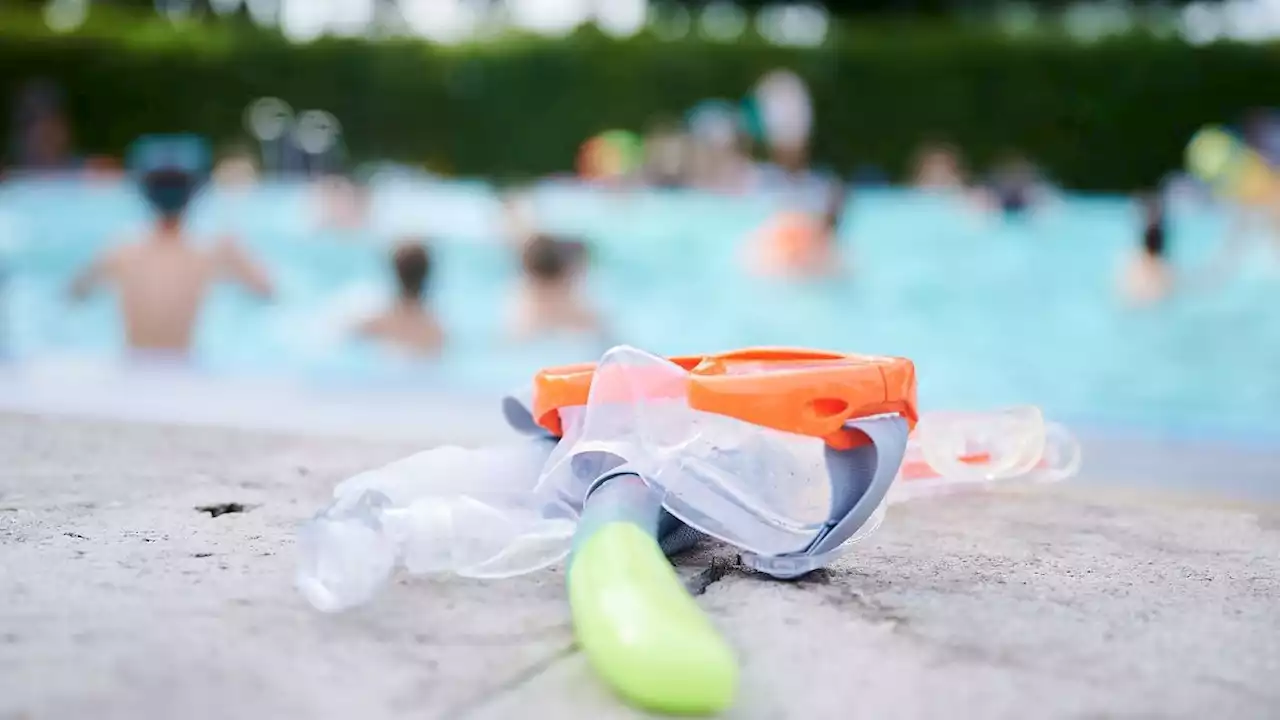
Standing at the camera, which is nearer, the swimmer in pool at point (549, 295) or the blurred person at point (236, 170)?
the swimmer in pool at point (549, 295)

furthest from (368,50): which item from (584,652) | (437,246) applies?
(584,652)

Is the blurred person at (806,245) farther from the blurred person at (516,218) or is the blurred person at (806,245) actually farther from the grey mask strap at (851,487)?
the grey mask strap at (851,487)

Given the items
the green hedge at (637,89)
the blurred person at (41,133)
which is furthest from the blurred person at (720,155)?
the blurred person at (41,133)

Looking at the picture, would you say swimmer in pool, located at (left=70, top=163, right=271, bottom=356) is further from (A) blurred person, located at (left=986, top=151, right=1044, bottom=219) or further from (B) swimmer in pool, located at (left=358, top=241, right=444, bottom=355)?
(A) blurred person, located at (left=986, top=151, right=1044, bottom=219)

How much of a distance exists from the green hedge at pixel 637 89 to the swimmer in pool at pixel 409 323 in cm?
654

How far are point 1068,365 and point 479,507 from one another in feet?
19.4

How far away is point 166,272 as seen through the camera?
176 inches

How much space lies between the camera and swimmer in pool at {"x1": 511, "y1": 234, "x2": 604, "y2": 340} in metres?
5.30

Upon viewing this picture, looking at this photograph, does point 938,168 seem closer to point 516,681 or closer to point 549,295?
point 549,295

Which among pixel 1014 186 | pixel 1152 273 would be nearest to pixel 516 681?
pixel 1152 273

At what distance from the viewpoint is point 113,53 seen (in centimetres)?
1173

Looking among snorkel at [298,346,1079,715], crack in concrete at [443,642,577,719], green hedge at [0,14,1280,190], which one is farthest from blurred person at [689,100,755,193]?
crack in concrete at [443,642,577,719]

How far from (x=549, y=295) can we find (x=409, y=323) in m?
0.71

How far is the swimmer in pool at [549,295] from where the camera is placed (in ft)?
17.4
